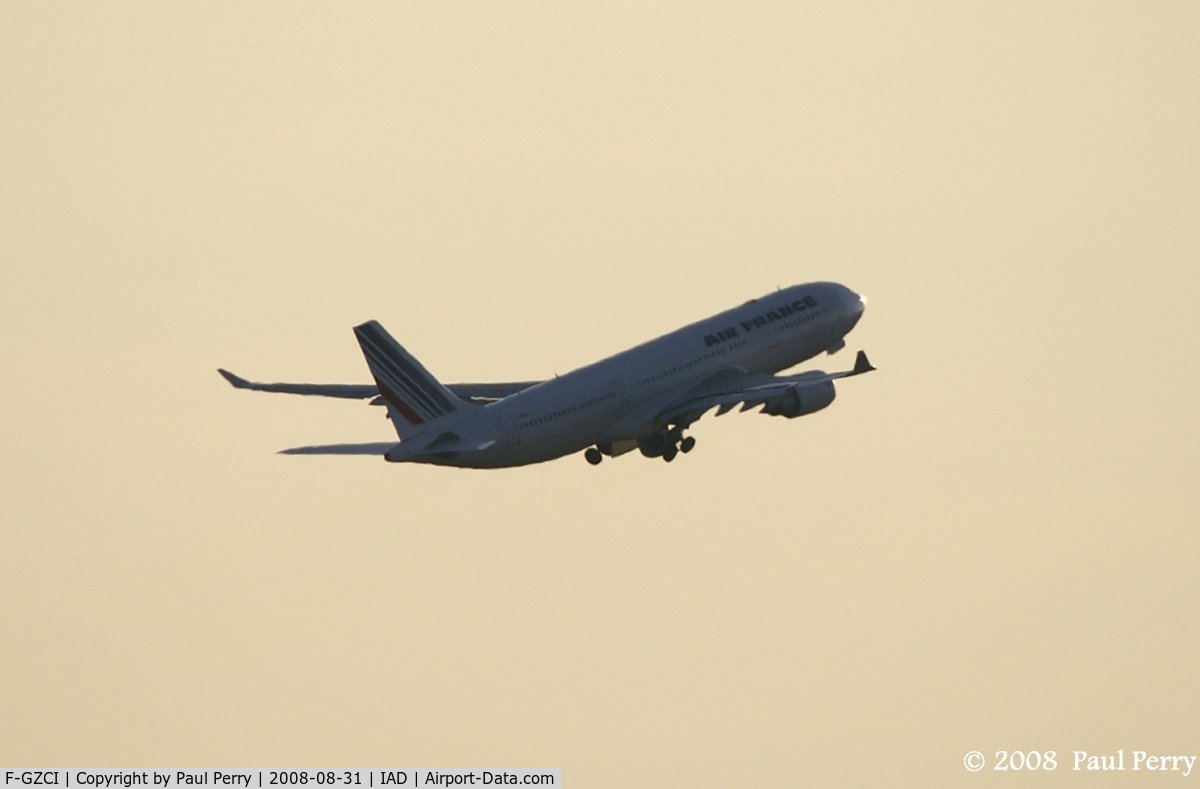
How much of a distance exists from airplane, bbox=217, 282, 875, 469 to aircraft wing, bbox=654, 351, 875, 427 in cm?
4

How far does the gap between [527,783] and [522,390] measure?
875 inches

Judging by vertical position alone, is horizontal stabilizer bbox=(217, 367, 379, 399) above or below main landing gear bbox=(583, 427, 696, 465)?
above

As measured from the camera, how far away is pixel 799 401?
449ft

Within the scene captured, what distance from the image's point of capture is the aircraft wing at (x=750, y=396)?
445ft

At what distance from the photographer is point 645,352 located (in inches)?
5344

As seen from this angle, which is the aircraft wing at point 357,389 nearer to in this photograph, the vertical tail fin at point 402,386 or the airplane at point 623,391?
the airplane at point 623,391

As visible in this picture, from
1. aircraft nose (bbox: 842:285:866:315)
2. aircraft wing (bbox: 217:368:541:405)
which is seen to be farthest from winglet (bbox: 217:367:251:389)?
aircraft nose (bbox: 842:285:866:315)

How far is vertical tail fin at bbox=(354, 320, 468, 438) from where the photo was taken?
12788 cm

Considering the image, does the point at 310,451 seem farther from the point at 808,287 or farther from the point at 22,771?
the point at 808,287

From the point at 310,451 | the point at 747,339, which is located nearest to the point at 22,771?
the point at 310,451

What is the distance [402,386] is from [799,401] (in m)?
17.4

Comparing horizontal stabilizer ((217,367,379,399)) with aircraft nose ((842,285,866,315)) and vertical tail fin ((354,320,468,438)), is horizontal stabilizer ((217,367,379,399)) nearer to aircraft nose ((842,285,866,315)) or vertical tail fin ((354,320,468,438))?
vertical tail fin ((354,320,468,438))

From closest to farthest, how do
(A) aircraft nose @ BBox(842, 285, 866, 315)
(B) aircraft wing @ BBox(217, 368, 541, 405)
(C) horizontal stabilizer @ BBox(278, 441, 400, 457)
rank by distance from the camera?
(C) horizontal stabilizer @ BBox(278, 441, 400, 457), (B) aircraft wing @ BBox(217, 368, 541, 405), (A) aircraft nose @ BBox(842, 285, 866, 315)

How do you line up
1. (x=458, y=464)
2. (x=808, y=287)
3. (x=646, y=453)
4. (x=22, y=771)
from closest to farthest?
(x=22, y=771) → (x=458, y=464) → (x=646, y=453) → (x=808, y=287)
